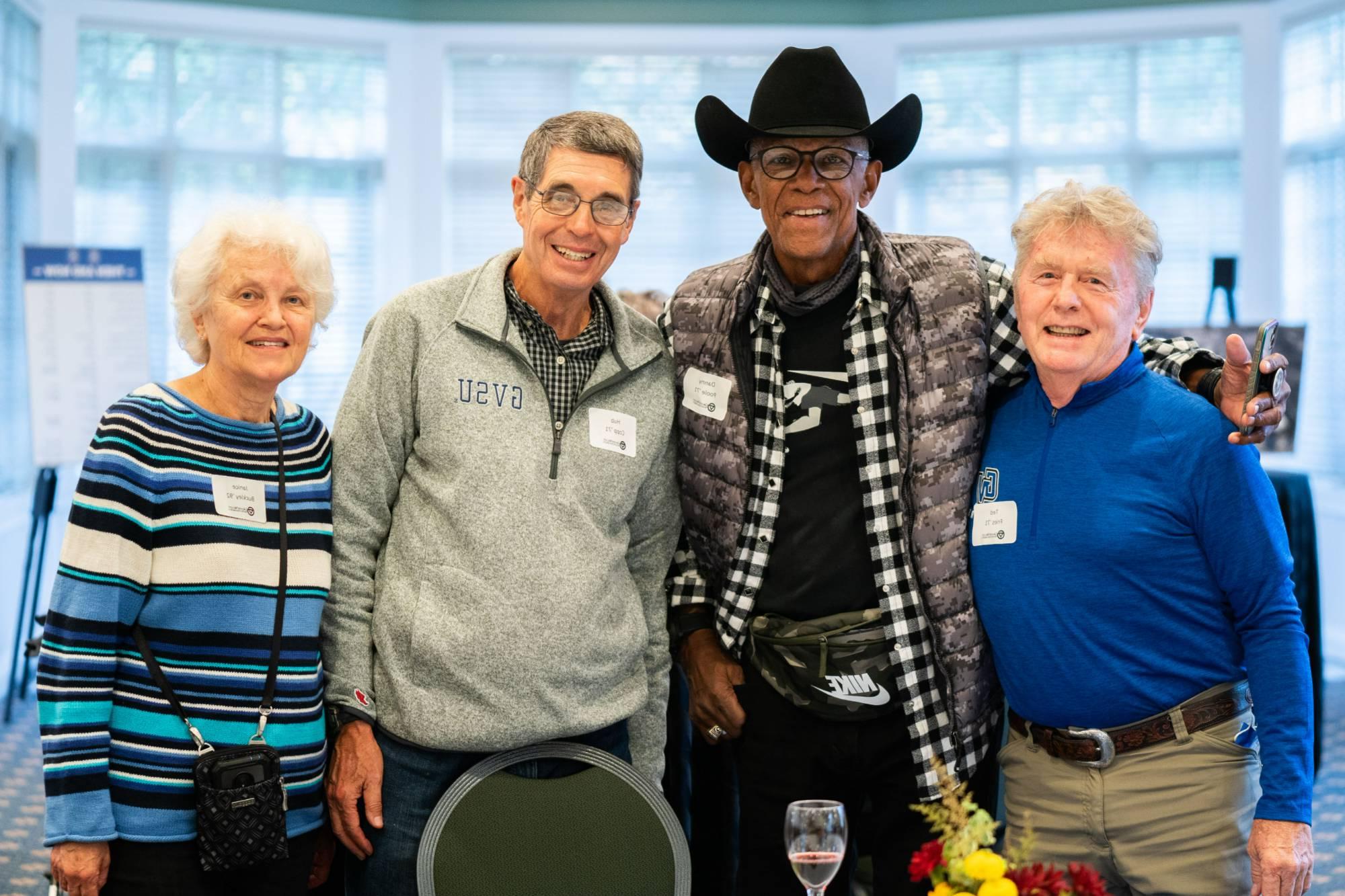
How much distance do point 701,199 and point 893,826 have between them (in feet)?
21.5

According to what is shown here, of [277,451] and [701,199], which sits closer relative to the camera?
[277,451]

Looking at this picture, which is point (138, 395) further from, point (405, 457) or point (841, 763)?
point (841, 763)

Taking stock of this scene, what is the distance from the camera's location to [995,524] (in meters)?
1.91

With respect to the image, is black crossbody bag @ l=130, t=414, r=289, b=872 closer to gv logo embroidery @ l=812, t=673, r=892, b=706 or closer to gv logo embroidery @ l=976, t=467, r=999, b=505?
gv logo embroidery @ l=812, t=673, r=892, b=706

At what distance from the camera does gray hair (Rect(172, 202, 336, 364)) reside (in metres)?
1.80

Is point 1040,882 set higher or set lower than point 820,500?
lower

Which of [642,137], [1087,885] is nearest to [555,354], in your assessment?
[1087,885]

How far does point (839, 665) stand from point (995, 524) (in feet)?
1.27

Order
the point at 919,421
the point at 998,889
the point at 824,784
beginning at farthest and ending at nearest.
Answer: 1. the point at 824,784
2. the point at 919,421
3. the point at 998,889

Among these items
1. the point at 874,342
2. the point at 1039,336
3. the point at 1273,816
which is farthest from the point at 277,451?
the point at 1273,816

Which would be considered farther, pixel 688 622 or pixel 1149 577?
pixel 688 622

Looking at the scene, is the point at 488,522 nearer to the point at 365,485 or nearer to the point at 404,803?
the point at 365,485

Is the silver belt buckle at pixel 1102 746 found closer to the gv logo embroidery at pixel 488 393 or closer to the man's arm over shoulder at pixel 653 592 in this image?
the man's arm over shoulder at pixel 653 592

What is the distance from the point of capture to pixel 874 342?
81.4 inches
